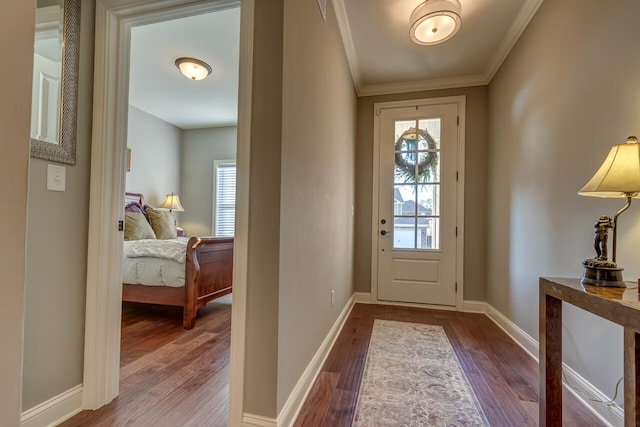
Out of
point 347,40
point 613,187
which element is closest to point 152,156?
point 347,40

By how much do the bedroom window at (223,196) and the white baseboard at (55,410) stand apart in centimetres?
384

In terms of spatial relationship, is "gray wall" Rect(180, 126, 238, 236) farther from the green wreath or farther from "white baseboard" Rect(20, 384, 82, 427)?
"white baseboard" Rect(20, 384, 82, 427)

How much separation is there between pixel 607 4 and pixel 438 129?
189 centimetres

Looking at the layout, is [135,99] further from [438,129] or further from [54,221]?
[438,129]

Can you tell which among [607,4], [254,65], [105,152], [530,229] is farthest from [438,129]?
[105,152]

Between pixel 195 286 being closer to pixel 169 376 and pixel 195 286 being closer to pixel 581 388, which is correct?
pixel 169 376

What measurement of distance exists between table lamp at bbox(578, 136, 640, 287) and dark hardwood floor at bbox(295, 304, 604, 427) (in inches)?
31.5

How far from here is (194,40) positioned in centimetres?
277

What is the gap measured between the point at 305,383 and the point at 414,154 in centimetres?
272

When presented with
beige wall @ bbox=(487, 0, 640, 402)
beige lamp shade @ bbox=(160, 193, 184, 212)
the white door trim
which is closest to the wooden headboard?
beige lamp shade @ bbox=(160, 193, 184, 212)

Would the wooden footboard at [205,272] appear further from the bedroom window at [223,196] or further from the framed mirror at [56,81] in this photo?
the bedroom window at [223,196]

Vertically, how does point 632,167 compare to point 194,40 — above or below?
below

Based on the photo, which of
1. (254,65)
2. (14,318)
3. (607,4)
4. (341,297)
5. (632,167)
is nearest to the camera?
(14,318)

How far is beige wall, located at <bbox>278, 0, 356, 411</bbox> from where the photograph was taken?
1.31m
